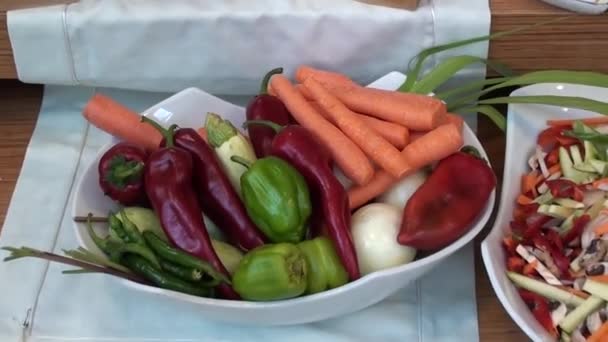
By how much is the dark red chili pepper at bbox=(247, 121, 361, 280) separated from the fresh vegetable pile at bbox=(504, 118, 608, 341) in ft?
0.52

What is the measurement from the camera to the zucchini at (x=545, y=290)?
0.72 m

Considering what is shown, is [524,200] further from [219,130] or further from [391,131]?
[219,130]

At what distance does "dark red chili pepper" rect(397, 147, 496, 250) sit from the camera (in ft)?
2.39

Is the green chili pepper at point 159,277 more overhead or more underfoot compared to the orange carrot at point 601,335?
more overhead

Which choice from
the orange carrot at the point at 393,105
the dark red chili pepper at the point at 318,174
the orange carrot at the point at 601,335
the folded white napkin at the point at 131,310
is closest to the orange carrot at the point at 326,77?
the orange carrot at the point at 393,105

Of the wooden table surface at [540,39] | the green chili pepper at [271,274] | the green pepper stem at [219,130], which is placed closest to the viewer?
the green chili pepper at [271,274]

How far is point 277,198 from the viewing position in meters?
0.72

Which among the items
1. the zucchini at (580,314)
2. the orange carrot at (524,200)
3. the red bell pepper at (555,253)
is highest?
the orange carrot at (524,200)

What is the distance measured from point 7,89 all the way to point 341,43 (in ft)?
1.39

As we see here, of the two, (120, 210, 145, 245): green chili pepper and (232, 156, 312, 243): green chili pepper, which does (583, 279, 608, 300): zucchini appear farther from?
(120, 210, 145, 245): green chili pepper

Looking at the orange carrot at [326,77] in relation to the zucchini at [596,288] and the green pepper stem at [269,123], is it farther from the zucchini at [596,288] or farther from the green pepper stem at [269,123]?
the zucchini at [596,288]

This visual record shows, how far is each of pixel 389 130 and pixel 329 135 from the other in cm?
6

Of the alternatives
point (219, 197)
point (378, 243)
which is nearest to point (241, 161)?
point (219, 197)

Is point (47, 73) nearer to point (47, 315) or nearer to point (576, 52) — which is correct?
point (47, 315)
